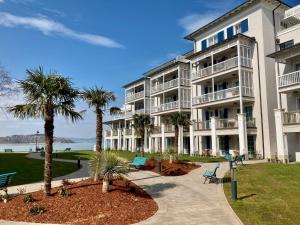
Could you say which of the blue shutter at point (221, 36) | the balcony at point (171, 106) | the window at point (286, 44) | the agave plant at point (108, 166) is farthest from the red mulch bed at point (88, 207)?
the balcony at point (171, 106)

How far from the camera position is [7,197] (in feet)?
38.6

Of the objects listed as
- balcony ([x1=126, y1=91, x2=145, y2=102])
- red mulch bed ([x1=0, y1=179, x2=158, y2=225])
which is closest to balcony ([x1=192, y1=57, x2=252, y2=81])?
balcony ([x1=126, y1=91, x2=145, y2=102])

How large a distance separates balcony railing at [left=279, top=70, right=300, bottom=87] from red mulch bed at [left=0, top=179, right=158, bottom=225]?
18.3 m

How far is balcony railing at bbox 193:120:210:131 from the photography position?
34819 millimetres

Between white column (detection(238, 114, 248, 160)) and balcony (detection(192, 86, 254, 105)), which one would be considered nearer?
white column (detection(238, 114, 248, 160))

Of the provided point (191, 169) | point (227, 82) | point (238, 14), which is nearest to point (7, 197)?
point (191, 169)

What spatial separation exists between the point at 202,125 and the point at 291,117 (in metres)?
12.1

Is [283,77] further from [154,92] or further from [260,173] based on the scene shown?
[154,92]

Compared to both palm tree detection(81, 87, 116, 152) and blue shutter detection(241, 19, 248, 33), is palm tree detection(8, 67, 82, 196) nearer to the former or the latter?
palm tree detection(81, 87, 116, 152)

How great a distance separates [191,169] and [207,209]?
10.4 meters

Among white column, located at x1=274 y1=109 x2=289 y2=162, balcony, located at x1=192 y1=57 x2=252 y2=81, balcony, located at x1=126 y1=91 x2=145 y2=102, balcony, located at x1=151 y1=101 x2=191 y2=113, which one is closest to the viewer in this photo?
white column, located at x1=274 y1=109 x2=289 y2=162

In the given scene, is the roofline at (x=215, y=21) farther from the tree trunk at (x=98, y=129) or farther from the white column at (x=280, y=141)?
the tree trunk at (x=98, y=129)

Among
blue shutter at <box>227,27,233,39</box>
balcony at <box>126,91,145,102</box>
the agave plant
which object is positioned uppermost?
blue shutter at <box>227,27,233,39</box>

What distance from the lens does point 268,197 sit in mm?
12523
